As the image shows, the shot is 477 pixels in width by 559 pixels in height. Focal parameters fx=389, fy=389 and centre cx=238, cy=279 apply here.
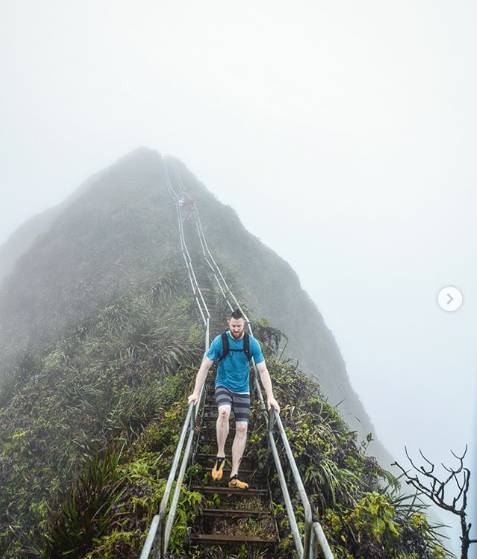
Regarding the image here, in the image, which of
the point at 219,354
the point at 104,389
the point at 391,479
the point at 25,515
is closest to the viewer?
the point at 219,354

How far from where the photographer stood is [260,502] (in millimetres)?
5062

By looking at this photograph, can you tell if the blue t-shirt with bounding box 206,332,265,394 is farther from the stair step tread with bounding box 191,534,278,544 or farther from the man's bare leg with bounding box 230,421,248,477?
the stair step tread with bounding box 191,534,278,544

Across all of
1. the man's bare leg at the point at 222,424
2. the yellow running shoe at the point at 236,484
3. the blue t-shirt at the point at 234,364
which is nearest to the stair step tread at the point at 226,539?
the yellow running shoe at the point at 236,484

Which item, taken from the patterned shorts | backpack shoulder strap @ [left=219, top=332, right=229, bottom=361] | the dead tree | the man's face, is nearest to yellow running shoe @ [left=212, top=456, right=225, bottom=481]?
the patterned shorts

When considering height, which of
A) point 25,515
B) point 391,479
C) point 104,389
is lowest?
point 25,515

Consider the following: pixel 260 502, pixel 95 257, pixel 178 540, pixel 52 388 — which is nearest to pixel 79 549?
pixel 178 540

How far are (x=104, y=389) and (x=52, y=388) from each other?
1.63m

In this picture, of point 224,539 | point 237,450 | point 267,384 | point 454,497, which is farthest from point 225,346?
point 454,497

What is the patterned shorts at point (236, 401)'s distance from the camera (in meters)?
5.39

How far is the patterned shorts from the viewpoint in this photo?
17.7 feet

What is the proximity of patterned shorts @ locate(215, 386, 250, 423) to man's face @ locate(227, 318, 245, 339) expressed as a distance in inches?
30.8

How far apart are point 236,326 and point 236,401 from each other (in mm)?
1064

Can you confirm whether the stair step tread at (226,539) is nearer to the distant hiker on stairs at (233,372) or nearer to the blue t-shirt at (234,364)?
the distant hiker on stairs at (233,372)

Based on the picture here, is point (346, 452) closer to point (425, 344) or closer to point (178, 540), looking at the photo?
point (178, 540)
